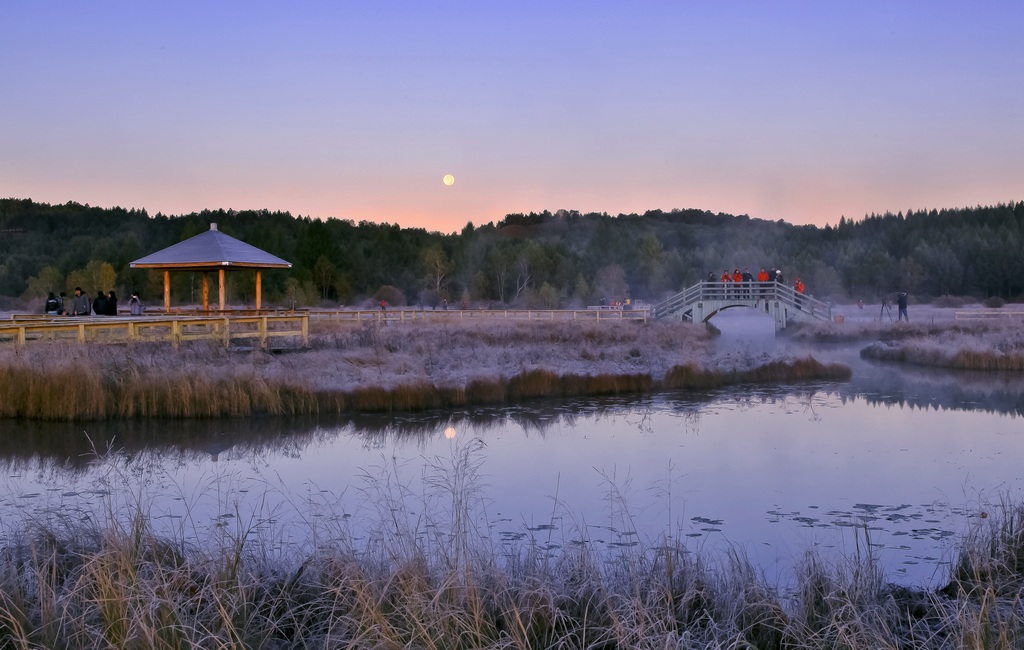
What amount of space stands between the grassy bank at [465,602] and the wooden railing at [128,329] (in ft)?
44.6

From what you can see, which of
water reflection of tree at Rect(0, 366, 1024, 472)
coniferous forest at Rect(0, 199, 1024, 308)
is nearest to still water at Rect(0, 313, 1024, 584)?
water reflection of tree at Rect(0, 366, 1024, 472)

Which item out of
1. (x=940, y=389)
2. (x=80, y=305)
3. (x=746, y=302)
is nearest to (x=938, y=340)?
(x=746, y=302)

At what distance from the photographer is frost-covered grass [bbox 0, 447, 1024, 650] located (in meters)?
5.16

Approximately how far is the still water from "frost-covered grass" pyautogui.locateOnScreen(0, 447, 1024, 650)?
55 cm

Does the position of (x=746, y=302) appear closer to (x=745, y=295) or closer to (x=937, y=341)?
(x=745, y=295)

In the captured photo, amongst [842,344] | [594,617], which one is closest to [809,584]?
[594,617]

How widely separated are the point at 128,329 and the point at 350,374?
18.2 feet

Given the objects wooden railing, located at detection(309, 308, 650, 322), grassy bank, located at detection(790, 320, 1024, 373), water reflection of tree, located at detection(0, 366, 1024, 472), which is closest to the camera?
water reflection of tree, located at detection(0, 366, 1024, 472)

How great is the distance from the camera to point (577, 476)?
11.3 meters

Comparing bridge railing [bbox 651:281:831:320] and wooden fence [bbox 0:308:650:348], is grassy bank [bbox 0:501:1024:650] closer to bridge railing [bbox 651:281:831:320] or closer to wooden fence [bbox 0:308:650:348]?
wooden fence [bbox 0:308:650:348]

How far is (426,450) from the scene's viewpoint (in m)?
13.2

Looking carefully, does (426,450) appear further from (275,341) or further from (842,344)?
(842,344)

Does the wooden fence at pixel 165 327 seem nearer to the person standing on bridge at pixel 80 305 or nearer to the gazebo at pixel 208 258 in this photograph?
the person standing on bridge at pixel 80 305

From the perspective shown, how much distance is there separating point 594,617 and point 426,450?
303 inches
